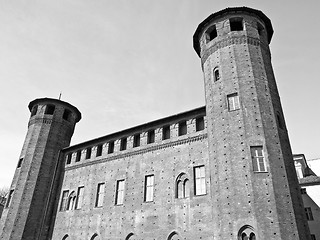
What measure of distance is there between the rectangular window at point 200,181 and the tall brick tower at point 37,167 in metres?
11.6

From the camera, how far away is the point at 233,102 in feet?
43.4

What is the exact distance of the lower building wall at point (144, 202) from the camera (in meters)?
13.2

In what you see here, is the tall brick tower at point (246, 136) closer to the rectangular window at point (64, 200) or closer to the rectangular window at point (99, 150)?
the rectangular window at point (99, 150)

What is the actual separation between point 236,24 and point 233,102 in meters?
5.50

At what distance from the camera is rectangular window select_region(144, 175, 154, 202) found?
15094mm

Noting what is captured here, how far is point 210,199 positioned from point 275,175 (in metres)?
3.35

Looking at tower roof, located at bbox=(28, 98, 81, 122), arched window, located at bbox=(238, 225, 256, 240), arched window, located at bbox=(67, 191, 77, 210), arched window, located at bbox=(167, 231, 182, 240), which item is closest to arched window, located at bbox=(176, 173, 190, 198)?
arched window, located at bbox=(167, 231, 182, 240)

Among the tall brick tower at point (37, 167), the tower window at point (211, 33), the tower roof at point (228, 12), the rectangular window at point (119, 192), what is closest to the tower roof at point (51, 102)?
the tall brick tower at point (37, 167)

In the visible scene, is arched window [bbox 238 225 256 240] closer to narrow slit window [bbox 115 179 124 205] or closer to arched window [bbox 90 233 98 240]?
narrow slit window [bbox 115 179 124 205]

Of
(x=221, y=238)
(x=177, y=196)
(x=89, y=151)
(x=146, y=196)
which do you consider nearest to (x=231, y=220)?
(x=221, y=238)

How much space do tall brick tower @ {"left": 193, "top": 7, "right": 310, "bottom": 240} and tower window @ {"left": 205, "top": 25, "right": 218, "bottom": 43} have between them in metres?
0.06

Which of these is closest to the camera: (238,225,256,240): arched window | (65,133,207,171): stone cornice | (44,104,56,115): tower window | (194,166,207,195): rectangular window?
(238,225,256,240): arched window

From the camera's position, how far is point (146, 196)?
1523 cm

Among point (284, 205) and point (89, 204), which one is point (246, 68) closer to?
point (284, 205)
